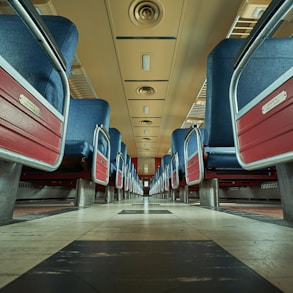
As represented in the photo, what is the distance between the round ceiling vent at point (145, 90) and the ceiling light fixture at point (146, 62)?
92cm

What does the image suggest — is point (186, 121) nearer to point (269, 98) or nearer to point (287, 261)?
point (269, 98)

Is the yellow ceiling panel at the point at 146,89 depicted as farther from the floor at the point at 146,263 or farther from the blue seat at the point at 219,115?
the floor at the point at 146,263

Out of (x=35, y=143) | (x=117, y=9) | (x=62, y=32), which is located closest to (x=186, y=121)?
(x=117, y=9)

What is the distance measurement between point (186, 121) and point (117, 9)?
5.35 meters

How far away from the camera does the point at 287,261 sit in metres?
0.54

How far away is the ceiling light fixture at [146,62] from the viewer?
456 cm

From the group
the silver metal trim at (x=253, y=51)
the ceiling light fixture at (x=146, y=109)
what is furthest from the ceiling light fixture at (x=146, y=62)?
the silver metal trim at (x=253, y=51)

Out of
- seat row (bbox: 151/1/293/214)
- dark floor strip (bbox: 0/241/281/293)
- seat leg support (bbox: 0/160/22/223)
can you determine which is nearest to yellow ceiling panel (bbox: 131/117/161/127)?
seat row (bbox: 151/1/293/214)

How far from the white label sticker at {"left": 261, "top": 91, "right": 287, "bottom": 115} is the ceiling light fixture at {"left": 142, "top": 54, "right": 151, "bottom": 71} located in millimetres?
3822

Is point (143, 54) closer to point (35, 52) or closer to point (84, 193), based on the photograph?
point (84, 193)

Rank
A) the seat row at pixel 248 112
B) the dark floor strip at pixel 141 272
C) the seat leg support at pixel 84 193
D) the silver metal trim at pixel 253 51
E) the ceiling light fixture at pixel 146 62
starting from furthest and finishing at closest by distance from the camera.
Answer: the ceiling light fixture at pixel 146 62, the seat leg support at pixel 84 193, the seat row at pixel 248 112, the silver metal trim at pixel 253 51, the dark floor strip at pixel 141 272

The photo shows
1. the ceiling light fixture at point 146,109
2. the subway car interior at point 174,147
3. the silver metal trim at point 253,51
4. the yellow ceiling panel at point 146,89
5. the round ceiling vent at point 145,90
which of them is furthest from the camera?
the ceiling light fixture at point 146,109

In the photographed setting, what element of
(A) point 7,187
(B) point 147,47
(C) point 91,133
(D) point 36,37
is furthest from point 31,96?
(B) point 147,47

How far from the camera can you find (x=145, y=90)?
19.8 feet
